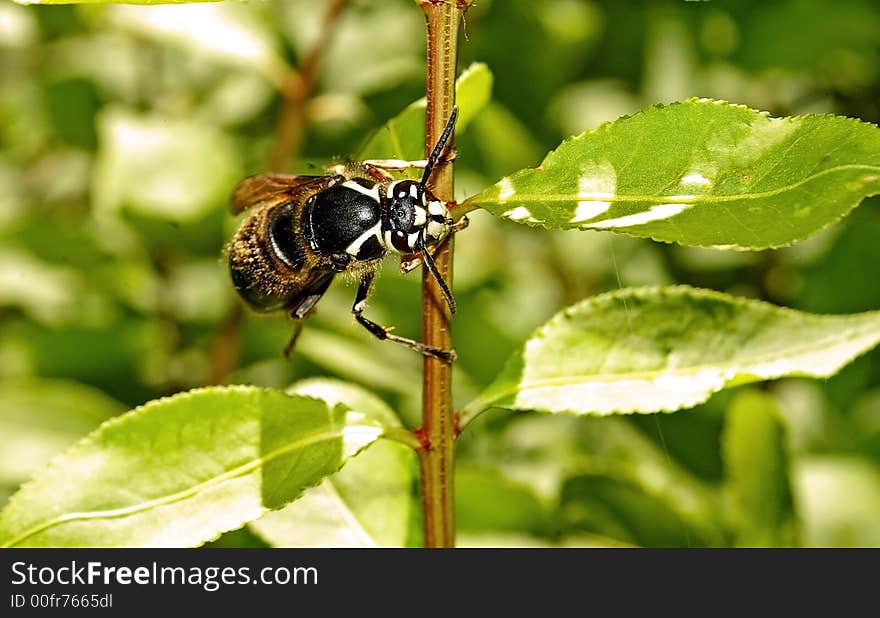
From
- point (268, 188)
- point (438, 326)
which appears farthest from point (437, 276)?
point (268, 188)

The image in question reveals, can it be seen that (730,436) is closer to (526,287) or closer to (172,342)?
(526,287)

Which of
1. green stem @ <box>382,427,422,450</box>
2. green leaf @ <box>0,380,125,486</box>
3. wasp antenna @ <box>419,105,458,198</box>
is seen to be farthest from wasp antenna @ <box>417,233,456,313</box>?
green leaf @ <box>0,380,125,486</box>

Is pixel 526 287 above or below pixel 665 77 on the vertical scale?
below

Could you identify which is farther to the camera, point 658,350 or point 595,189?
point 658,350

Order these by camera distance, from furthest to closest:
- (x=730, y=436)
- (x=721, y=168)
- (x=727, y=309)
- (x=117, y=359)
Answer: (x=117, y=359), (x=730, y=436), (x=727, y=309), (x=721, y=168)

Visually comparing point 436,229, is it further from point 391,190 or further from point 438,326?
point 391,190
